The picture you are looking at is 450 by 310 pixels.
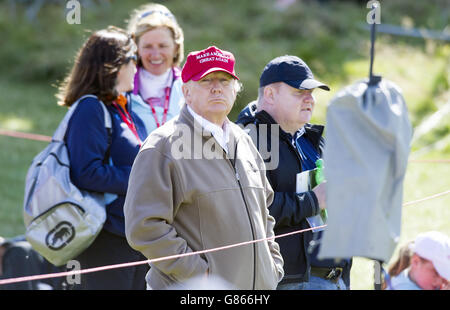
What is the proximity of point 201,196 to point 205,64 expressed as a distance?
1.82 ft

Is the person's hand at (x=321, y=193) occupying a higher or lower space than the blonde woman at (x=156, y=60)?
lower

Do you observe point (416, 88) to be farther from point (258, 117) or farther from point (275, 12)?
point (258, 117)

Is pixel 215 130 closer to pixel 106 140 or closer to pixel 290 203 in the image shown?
pixel 290 203

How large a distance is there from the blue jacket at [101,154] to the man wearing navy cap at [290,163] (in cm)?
68

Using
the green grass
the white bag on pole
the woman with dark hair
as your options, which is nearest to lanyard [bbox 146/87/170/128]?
the woman with dark hair

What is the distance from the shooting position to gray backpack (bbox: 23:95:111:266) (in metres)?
3.35

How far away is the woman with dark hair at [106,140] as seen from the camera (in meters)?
3.36

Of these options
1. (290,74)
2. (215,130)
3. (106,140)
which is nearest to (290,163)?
(290,74)

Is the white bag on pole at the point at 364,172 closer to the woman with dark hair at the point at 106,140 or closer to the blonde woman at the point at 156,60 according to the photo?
the woman with dark hair at the point at 106,140

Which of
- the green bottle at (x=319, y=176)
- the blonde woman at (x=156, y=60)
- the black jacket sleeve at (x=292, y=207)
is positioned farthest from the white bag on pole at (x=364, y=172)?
the blonde woman at (x=156, y=60)

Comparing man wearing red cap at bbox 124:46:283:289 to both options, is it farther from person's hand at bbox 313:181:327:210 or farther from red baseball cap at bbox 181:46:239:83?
person's hand at bbox 313:181:327:210
